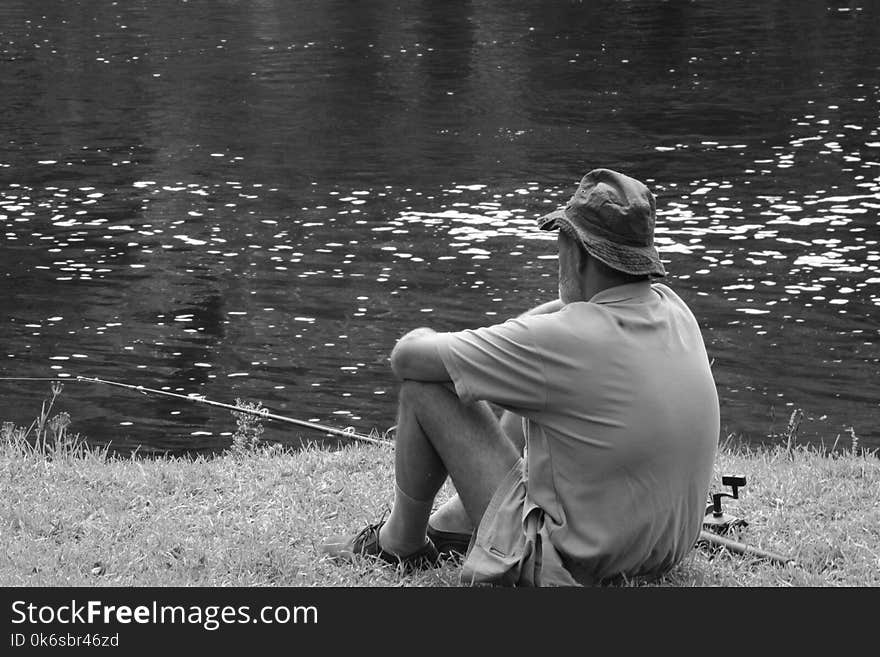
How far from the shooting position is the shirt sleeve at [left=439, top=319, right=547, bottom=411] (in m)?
4.34

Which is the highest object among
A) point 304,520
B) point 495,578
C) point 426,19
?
point 495,578

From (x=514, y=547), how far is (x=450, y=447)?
0.37 meters

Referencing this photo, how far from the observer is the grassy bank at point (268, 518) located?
5.03 m

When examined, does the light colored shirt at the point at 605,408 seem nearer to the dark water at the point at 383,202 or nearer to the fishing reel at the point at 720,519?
the fishing reel at the point at 720,519

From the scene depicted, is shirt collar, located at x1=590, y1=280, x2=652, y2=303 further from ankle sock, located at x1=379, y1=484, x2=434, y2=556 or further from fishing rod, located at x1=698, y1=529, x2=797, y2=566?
fishing rod, located at x1=698, y1=529, x2=797, y2=566

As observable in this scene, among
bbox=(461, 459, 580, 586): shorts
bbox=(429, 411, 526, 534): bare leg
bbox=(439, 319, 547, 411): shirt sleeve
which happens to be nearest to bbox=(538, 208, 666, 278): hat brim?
bbox=(439, 319, 547, 411): shirt sleeve

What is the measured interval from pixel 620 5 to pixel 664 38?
676 cm

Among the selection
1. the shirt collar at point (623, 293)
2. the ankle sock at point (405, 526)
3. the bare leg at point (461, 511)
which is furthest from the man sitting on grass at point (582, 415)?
the bare leg at point (461, 511)

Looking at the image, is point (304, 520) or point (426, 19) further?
point (426, 19)

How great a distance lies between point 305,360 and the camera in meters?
11.4

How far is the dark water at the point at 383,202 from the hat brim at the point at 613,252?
17.1ft

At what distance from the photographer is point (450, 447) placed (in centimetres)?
463

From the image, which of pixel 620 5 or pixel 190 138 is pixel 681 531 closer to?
pixel 190 138

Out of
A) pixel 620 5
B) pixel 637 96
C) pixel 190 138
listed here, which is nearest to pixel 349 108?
pixel 190 138
